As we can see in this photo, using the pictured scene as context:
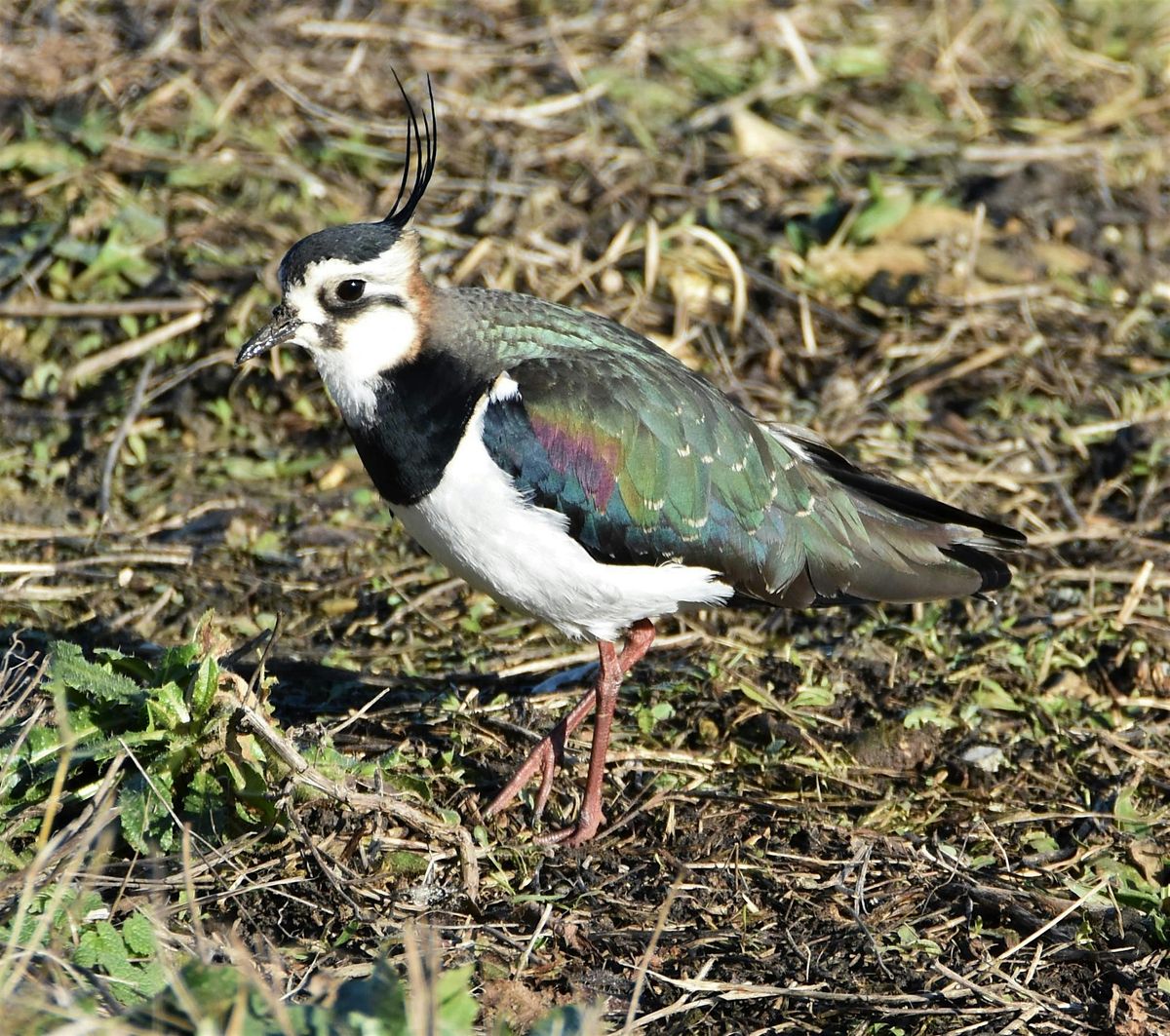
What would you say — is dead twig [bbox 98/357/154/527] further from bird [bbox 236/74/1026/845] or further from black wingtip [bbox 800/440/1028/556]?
black wingtip [bbox 800/440/1028/556]

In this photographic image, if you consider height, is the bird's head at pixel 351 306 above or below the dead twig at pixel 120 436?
above

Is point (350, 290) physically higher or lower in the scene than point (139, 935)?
higher

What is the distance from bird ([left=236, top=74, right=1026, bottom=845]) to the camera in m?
4.91

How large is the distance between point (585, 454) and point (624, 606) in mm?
547

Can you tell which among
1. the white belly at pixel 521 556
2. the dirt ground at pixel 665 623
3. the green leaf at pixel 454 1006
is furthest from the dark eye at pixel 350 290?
the green leaf at pixel 454 1006

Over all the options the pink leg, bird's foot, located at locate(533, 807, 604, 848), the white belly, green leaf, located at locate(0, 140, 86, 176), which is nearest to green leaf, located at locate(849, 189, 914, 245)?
the pink leg

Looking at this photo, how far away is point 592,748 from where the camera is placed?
5238 mm

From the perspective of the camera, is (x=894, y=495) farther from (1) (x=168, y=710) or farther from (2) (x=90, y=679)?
(2) (x=90, y=679)

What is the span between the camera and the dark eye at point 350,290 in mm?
5117

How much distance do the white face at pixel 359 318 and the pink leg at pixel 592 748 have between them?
1235 millimetres

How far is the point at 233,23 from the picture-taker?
9094mm

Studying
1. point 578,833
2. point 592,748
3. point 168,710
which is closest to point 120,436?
point 168,710

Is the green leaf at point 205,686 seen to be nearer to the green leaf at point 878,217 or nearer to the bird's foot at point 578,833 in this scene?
the bird's foot at point 578,833

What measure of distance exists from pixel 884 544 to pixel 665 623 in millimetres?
1189
